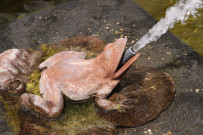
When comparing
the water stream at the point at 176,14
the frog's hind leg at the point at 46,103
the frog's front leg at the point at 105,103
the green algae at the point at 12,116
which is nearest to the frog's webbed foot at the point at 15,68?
the green algae at the point at 12,116

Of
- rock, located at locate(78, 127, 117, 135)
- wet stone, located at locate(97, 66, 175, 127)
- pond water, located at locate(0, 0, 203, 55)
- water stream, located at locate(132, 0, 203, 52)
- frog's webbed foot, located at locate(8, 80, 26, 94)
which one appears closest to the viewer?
rock, located at locate(78, 127, 117, 135)

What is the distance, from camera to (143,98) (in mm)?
3354

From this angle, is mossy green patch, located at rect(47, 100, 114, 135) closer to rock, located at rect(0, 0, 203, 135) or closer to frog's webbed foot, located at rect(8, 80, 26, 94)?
rock, located at rect(0, 0, 203, 135)

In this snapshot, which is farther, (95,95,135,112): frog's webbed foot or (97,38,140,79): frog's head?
(95,95,135,112): frog's webbed foot

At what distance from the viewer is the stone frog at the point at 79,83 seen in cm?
309

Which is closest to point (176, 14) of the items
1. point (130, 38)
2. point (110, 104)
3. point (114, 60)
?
point (130, 38)

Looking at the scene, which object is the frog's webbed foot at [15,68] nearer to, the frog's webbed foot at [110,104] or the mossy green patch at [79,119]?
the mossy green patch at [79,119]

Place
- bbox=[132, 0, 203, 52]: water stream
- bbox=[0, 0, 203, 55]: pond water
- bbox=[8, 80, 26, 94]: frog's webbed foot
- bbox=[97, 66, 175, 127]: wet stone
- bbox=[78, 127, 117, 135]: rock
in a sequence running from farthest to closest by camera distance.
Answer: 1. bbox=[132, 0, 203, 52]: water stream
2. bbox=[0, 0, 203, 55]: pond water
3. bbox=[8, 80, 26, 94]: frog's webbed foot
4. bbox=[97, 66, 175, 127]: wet stone
5. bbox=[78, 127, 117, 135]: rock

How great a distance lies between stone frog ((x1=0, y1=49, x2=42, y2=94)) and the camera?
3.37 metres

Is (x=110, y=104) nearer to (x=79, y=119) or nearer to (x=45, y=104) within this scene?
(x=79, y=119)

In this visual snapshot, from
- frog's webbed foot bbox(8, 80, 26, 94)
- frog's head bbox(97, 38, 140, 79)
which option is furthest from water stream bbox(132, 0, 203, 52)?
frog's webbed foot bbox(8, 80, 26, 94)

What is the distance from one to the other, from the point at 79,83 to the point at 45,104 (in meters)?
0.53

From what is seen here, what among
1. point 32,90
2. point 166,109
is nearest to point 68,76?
point 32,90

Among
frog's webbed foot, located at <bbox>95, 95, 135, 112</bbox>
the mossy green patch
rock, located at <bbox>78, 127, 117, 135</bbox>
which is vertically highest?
frog's webbed foot, located at <bbox>95, 95, 135, 112</bbox>
